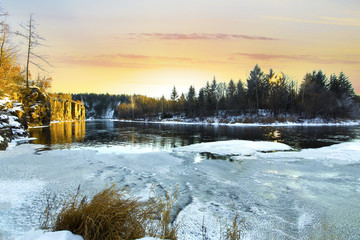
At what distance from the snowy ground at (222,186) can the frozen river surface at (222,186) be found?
2 centimetres

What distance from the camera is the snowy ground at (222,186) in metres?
3.54

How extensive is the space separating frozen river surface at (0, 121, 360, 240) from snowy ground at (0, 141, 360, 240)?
0.05 feet

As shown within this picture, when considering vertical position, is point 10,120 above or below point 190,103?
below

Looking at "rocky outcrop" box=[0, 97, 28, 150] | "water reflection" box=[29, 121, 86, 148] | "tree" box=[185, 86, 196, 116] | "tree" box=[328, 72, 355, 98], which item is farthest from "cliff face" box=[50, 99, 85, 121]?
"tree" box=[328, 72, 355, 98]

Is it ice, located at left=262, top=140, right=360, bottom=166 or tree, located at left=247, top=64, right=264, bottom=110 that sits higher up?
tree, located at left=247, top=64, right=264, bottom=110

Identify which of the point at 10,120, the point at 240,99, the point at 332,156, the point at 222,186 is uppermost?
the point at 240,99

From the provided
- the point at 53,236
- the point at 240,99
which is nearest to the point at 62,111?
the point at 240,99

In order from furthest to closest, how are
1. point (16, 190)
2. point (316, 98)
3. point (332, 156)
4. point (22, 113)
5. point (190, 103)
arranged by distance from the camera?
point (190, 103) < point (316, 98) < point (22, 113) < point (332, 156) < point (16, 190)

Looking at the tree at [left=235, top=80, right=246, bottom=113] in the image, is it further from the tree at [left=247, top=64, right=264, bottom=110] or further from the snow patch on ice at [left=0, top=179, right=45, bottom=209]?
the snow patch on ice at [left=0, top=179, right=45, bottom=209]

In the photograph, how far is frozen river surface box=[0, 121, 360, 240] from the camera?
3.54 metres

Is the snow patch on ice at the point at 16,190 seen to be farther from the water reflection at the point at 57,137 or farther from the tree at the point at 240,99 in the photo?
the tree at the point at 240,99

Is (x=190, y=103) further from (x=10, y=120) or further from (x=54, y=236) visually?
(x=54, y=236)

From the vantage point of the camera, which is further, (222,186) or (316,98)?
(316,98)

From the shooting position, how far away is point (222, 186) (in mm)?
5684
